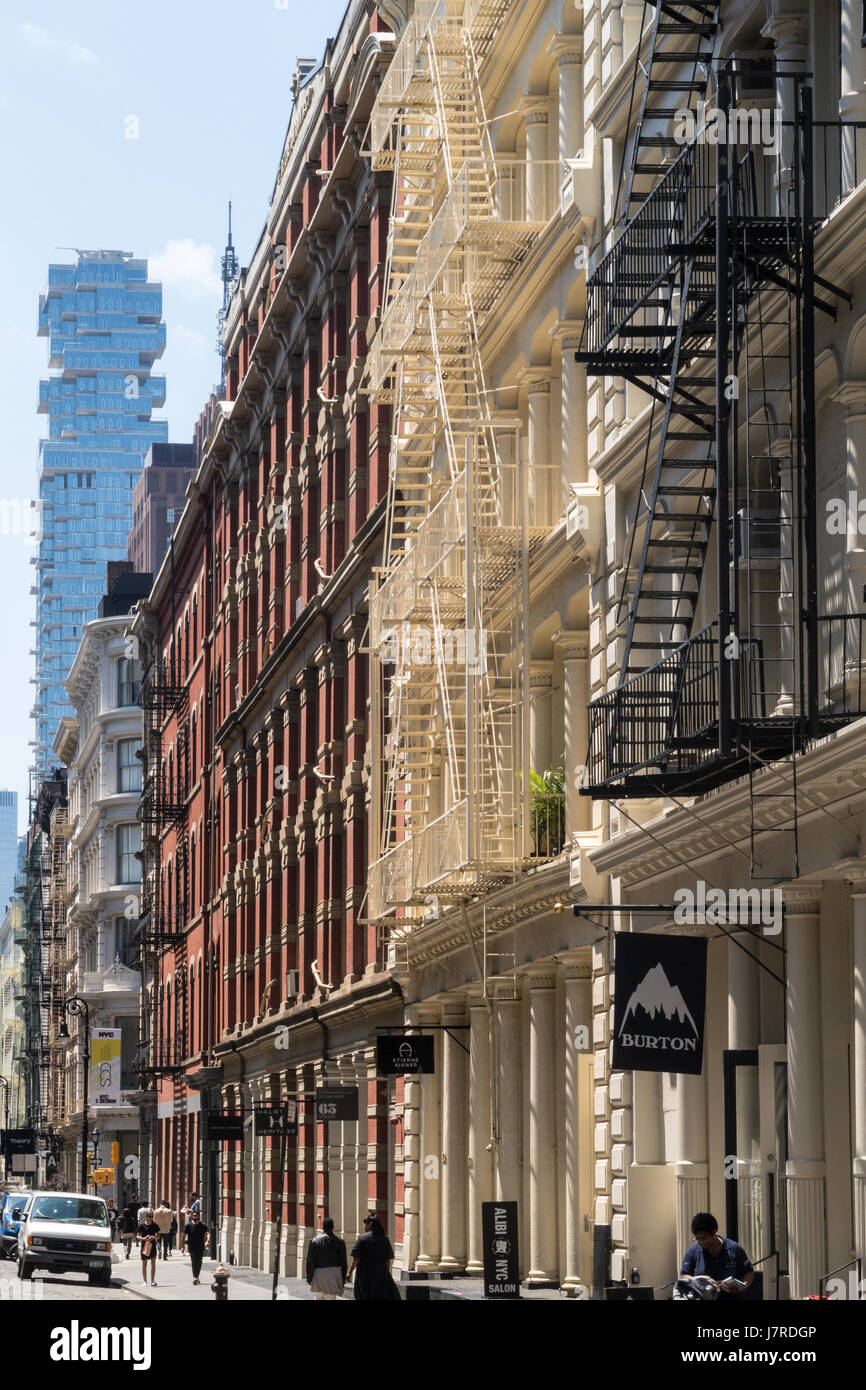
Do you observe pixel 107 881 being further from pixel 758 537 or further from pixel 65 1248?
pixel 758 537

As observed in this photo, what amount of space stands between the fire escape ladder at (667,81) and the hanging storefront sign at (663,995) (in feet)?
25.1

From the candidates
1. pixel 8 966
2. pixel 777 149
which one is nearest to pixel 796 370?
pixel 777 149

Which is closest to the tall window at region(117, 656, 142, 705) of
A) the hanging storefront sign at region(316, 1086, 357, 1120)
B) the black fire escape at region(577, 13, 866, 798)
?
the hanging storefront sign at region(316, 1086, 357, 1120)

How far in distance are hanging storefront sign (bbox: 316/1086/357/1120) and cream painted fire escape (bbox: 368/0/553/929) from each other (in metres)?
3.37

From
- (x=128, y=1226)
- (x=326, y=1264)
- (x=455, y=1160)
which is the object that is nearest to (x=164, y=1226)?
(x=128, y=1226)

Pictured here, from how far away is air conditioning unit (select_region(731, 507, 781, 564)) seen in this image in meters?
18.9

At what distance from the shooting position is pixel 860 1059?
16.4 meters

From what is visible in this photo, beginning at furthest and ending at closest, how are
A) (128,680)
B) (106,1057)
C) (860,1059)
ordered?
(128,680), (106,1057), (860,1059)

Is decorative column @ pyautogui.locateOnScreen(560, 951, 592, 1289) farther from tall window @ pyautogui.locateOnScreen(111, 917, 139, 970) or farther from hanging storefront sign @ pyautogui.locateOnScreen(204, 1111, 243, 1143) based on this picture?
tall window @ pyautogui.locateOnScreen(111, 917, 139, 970)

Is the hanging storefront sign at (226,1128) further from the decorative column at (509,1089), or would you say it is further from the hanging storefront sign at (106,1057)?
the hanging storefront sign at (106,1057)

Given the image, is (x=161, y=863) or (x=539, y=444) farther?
(x=161, y=863)

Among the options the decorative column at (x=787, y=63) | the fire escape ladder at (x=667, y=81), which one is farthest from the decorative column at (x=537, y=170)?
the decorative column at (x=787, y=63)

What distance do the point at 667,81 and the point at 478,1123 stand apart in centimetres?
1548

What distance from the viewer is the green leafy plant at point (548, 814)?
89.2ft
